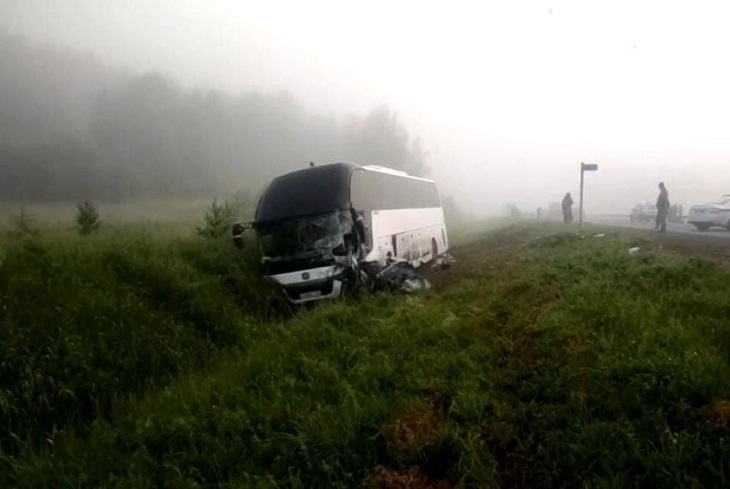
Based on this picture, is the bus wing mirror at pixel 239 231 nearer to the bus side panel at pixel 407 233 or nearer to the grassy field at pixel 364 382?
the grassy field at pixel 364 382

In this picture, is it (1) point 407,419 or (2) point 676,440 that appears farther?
(1) point 407,419

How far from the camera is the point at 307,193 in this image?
32.4 ft

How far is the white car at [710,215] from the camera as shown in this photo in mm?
16578

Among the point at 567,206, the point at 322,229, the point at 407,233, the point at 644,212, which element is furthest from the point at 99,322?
the point at 644,212

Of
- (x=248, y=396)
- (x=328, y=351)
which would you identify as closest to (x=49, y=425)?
(x=248, y=396)

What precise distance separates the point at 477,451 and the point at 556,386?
3.51ft

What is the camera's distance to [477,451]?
3.63 meters

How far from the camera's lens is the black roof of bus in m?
9.60

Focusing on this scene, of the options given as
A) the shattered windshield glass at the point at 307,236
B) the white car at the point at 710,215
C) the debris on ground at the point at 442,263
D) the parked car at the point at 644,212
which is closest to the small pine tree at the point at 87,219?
the shattered windshield glass at the point at 307,236

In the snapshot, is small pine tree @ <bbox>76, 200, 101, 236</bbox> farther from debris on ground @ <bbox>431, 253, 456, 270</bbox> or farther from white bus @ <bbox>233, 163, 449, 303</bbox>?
debris on ground @ <bbox>431, 253, 456, 270</bbox>

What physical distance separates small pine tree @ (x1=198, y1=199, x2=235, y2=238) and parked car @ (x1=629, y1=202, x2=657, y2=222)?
100 feet

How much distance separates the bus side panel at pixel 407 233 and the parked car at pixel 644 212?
22.1m

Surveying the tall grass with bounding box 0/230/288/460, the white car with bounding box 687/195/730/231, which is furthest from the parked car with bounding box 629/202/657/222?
the tall grass with bounding box 0/230/288/460

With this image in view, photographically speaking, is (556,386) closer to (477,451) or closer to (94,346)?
(477,451)
